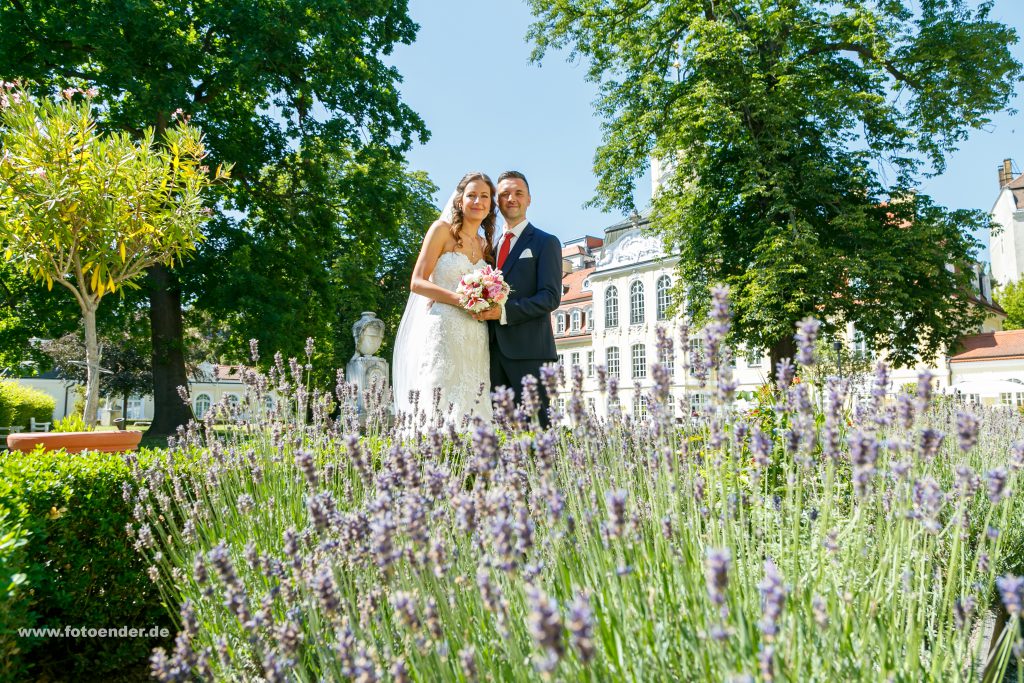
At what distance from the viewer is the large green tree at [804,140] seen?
47.6 feet

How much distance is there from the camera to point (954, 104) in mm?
15188

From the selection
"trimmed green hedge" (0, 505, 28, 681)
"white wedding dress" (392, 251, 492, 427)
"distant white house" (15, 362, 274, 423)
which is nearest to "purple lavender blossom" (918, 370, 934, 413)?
"trimmed green hedge" (0, 505, 28, 681)

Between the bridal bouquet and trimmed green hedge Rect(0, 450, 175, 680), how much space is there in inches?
78.3

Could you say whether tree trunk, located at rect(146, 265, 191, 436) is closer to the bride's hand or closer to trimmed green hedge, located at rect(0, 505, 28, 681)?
the bride's hand

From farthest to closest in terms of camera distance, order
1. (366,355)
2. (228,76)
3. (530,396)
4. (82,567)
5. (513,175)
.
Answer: (366,355) < (228,76) < (513,175) < (82,567) < (530,396)

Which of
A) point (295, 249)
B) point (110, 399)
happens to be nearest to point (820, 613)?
point (295, 249)

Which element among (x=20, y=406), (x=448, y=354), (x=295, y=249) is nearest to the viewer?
(x=448, y=354)

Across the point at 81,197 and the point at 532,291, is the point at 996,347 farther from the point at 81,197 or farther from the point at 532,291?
the point at 81,197

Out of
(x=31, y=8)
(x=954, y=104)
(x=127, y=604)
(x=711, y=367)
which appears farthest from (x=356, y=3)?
(x=711, y=367)

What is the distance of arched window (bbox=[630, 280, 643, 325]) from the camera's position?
3722cm

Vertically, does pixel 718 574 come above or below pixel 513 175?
below

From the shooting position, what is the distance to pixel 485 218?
4.68 m

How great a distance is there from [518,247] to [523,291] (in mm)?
303

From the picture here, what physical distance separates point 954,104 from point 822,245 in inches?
171
